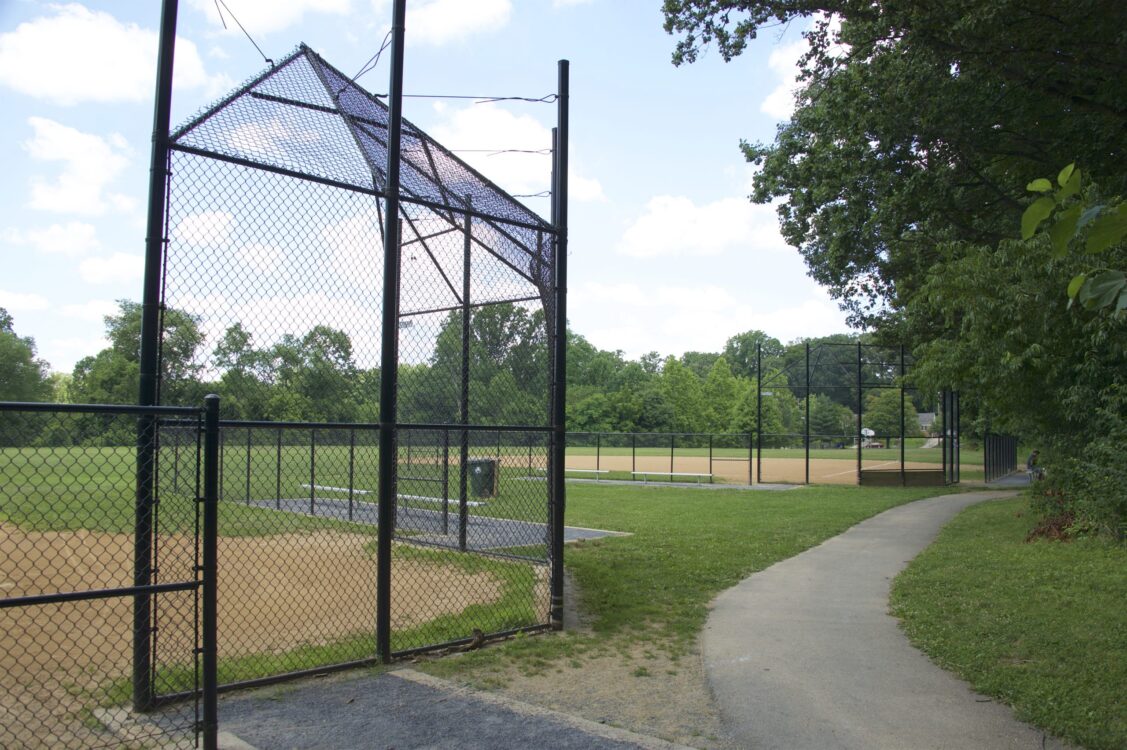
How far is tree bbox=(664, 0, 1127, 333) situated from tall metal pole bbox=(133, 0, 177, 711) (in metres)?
8.41

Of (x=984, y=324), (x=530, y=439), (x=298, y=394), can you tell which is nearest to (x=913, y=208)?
(x=984, y=324)

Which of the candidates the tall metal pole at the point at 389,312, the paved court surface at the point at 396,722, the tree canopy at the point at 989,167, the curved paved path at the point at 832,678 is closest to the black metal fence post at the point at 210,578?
the paved court surface at the point at 396,722

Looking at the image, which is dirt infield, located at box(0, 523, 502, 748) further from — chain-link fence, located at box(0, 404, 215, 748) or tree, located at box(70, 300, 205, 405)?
tree, located at box(70, 300, 205, 405)

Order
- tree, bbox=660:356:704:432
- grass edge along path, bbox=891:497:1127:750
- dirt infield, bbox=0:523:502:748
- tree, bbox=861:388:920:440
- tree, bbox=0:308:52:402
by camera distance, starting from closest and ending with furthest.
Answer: dirt infield, bbox=0:523:502:748 → grass edge along path, bbox=891:497:1127:750 → tree, bbox=0:308:52:402 → tree, bbox=861:388:920:440 → tree, bbox=660:356:704:432

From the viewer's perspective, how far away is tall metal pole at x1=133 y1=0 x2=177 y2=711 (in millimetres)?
4246

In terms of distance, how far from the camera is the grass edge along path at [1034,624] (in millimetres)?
4844

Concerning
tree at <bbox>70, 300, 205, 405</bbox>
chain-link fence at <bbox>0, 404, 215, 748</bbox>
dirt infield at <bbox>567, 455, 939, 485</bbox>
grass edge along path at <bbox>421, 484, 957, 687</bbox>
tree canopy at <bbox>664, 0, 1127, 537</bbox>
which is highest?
tree canopy at <bbox>664, 0, 1127, 537</bbox>

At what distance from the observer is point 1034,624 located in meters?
6.88

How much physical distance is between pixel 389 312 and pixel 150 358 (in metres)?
1.66

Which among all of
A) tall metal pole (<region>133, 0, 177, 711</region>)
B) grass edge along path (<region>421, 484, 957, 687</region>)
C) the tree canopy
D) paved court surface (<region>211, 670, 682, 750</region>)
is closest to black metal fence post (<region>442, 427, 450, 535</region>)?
grass edge along path (<region>421, 484, 957, 687</region>)

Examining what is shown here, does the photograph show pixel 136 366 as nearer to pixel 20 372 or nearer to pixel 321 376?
pixel 321 376

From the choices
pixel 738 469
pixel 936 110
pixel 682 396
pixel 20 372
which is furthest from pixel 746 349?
pixel 936 110

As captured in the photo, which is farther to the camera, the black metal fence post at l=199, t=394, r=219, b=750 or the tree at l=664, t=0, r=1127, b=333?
the tree at l=664, t=0, r=1127, b=333

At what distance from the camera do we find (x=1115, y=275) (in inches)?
86.6
